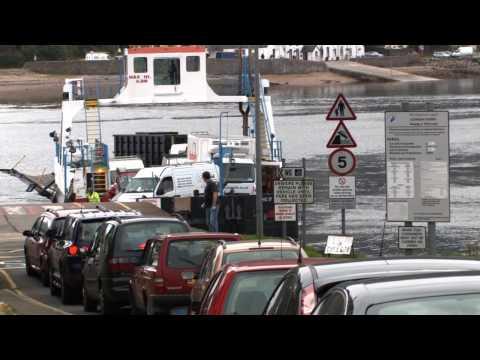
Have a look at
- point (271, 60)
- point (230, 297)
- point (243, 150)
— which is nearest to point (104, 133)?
point (271, 60)

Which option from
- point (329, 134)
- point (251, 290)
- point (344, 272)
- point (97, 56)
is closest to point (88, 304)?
point (251, 290)

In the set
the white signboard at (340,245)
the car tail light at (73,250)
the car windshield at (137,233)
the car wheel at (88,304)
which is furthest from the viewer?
the car tail light at (73,250)

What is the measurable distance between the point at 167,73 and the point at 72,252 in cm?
2809

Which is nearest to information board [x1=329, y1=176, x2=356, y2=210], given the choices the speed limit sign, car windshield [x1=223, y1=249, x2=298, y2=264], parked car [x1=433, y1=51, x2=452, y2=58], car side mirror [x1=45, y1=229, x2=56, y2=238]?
the speed limit sign

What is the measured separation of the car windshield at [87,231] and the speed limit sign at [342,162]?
13.4 feet

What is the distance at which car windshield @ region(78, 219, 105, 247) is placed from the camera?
20.9 m

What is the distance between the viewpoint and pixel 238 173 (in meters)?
36.6

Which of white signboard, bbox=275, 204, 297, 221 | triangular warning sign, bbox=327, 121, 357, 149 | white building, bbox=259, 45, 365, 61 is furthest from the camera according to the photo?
white building, bbox=259, 45, 365, 61

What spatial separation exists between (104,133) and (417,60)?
65.1 metres

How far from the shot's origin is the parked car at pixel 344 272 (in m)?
6.51

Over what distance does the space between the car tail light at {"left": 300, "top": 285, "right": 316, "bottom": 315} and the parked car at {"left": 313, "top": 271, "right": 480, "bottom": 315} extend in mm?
780

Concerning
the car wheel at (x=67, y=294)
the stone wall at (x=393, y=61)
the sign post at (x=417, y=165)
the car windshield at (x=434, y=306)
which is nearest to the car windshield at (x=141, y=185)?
the car wheel at (x=67, y=294)

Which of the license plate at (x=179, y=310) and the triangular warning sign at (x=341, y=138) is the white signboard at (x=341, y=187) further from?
the license plate at (x=179, y=310)

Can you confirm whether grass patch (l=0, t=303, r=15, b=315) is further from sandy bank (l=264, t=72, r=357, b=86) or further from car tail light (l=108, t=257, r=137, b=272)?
sandy bank (l=264, t=72, r=357, b=86)
